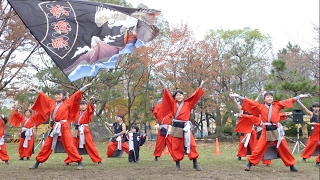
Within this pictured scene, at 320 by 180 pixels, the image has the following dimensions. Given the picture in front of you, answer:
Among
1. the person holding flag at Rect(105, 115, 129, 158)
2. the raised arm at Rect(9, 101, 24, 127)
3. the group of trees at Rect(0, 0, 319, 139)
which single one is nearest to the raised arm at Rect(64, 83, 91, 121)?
the person holding flag at Rect(105, 115, 129, 158)

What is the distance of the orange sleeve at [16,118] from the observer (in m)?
10.8

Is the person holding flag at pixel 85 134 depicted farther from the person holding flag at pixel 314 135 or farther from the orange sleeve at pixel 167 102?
the person holding flag at pixel 314 135

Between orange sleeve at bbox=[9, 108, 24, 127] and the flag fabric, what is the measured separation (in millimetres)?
4728

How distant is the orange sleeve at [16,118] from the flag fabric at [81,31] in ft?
15.5

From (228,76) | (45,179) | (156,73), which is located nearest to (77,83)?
(156,73)

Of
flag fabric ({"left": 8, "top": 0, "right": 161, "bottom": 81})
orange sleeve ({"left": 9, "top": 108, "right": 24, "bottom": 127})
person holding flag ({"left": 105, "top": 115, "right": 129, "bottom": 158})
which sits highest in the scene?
flag fabric ({"left": 8, "top": 0, "right": 161, "bottom": 81})

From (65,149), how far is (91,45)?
2.34 metres

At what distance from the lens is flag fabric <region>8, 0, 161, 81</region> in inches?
267

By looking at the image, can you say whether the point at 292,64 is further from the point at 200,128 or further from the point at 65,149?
the point at 65,149

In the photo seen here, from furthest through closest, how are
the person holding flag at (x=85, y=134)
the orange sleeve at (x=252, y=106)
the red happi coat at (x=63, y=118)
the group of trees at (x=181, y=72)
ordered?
the group of trees at (x=181, y=72)
the person holding flag at (x=85, y=134)
the orange sleeve at (x=252, y=106)
the red happi coat at (x=63, y=118)

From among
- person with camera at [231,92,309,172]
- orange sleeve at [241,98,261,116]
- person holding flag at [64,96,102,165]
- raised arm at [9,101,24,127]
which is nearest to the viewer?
person with camera at [231,92,309,172]

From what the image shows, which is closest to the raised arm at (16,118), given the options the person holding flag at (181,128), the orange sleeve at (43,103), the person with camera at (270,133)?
the orange sleeve at (43,103)

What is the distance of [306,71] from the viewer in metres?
23.6

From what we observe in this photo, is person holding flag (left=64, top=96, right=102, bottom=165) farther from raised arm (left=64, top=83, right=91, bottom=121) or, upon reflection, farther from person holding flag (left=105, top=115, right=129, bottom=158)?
person holding flag (left=105, top=115, right=129, bottom=158)
